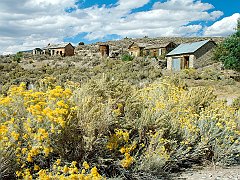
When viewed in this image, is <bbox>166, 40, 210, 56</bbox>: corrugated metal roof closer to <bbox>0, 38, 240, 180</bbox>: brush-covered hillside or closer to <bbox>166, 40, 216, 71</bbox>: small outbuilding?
<bbox>166, 40, 216, 71</bbox>: small outbuilding

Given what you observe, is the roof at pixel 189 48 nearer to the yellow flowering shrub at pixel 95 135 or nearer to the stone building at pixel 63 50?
the stone building at pixel 63 50

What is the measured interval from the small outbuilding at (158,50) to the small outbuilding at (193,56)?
36.1 feet

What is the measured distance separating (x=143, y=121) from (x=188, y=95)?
7.12 ft

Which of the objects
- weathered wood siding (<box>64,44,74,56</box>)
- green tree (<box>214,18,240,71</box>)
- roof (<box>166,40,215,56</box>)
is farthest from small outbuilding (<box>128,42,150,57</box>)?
green tree (<box>214,18,240,71</box>)

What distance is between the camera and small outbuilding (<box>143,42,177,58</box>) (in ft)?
168

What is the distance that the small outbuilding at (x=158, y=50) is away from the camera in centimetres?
5125

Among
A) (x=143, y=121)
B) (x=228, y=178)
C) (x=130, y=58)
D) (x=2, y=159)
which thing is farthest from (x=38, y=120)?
(x=130, y=58)

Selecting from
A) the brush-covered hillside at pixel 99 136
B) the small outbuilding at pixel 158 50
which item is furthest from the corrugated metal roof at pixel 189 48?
the brush-covered hillside at pixel 99 136

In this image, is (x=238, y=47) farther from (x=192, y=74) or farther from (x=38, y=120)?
(x=38, y=120)

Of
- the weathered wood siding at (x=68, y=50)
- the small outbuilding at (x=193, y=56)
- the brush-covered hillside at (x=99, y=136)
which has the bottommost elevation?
the brush-covered hillside at (x=99, y=136)

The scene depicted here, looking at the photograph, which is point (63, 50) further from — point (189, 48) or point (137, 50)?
point (189, 48)

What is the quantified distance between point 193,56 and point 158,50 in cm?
1508

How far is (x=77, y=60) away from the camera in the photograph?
45000 mm

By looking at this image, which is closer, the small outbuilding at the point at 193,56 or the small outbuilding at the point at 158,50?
the small outbuilding at the point at 193,56
